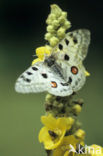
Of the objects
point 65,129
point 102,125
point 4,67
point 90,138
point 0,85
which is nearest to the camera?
point 65,129

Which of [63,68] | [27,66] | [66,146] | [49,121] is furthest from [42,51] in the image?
[27,66]

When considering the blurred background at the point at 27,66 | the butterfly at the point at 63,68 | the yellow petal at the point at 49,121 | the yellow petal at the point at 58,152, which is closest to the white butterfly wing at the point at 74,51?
the butterfly at the point at 63,68

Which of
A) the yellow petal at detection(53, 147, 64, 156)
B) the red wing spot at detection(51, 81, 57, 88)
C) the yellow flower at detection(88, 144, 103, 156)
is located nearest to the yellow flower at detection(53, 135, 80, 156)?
the yellow petal at detection(53, 147, 64, 156)

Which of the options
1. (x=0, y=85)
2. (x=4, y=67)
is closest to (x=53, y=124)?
(x=0, y=85)

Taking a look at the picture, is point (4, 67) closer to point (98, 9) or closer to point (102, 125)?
point (102, 125)

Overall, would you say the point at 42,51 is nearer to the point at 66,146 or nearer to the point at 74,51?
the point at 74,51

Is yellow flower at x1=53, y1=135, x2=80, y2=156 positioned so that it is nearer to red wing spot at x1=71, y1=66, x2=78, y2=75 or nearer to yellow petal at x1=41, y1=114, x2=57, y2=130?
yellow petal at x1=41, y1=114, x2=57, y2=130

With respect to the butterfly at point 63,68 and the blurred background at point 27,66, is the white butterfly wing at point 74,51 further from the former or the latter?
the blurred background at point 27,66
